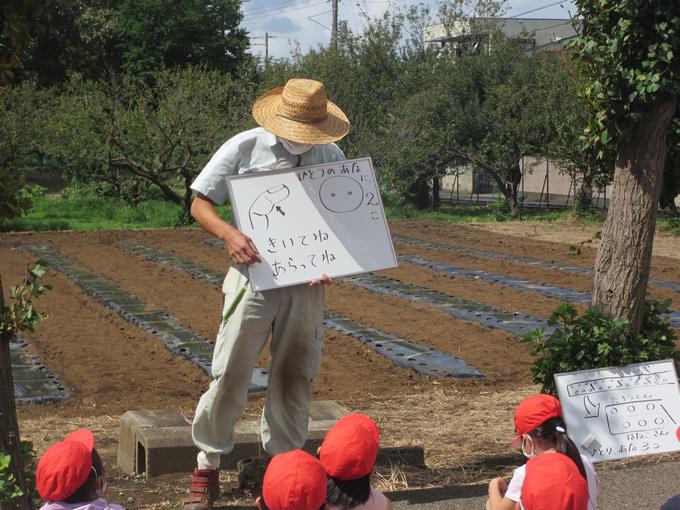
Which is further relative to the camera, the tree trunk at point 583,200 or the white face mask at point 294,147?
the tree trunk at point 583,200

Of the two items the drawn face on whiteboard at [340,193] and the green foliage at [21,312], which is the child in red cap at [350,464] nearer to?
the green foliage at [21,312]

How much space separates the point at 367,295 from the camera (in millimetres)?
12648

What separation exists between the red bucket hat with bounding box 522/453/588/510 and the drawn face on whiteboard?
2.07 meters

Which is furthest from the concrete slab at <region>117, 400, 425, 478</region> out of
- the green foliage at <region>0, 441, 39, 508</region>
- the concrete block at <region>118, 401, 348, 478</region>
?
the green foliage at <region>0, 441, 39, 508</region>

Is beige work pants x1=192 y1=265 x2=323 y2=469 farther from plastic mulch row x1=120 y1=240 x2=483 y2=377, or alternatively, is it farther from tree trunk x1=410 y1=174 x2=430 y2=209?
tree trunk x1=410 y1=174 x2=430 y2=209

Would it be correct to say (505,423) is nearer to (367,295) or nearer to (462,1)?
(367,295)

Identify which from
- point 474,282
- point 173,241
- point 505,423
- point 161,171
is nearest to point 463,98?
point 161,171

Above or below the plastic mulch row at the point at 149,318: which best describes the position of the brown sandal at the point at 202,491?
above

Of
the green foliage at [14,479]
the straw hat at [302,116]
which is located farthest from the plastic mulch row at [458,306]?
the green foliage at [14,479]

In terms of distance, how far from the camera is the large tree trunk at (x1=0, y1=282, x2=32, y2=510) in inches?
148

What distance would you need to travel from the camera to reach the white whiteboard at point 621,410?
5.20 m

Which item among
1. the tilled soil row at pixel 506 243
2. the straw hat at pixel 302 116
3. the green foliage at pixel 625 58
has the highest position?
the green foliage at pixel 625 58

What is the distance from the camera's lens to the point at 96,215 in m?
24.7

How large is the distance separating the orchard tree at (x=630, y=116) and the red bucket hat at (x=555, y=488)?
3369 mm
